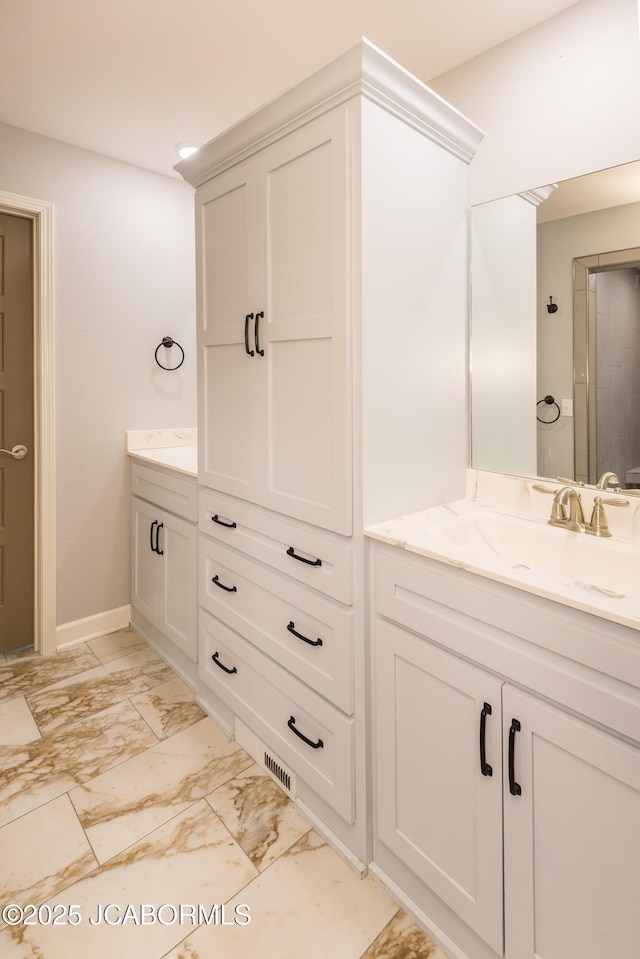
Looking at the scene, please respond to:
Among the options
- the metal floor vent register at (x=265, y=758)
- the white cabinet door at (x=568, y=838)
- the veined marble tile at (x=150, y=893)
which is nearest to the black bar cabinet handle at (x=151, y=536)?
the metal floor vent register at (x=265, y=758)

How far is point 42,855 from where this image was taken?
4.94ft

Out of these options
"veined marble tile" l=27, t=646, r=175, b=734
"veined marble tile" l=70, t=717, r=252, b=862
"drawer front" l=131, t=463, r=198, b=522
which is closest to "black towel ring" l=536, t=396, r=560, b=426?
"drawer front" l=131, t=463, r=198, b=522

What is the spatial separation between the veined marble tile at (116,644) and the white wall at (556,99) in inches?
99.8

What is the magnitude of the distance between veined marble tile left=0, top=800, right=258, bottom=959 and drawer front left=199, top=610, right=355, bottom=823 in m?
0.29

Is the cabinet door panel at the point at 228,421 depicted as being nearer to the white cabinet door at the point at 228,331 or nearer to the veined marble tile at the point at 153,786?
the white cabinet door at the point at 228,331

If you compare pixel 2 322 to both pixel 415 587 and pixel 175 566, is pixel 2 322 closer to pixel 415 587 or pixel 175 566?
pixel 175 566

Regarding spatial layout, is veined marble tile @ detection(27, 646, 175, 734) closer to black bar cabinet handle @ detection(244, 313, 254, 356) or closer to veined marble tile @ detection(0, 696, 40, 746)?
veined marble tile @ detection(0, 696, 40, 746)

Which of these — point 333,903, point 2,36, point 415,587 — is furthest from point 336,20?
point 333,903

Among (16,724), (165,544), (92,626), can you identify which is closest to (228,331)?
(165,544)

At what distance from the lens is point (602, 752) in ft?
2.97

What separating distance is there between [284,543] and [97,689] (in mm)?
1372

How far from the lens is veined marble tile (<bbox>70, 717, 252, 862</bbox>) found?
1.60m

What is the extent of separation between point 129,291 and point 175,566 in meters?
1.50

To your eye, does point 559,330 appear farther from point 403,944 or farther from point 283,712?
point 403,944
